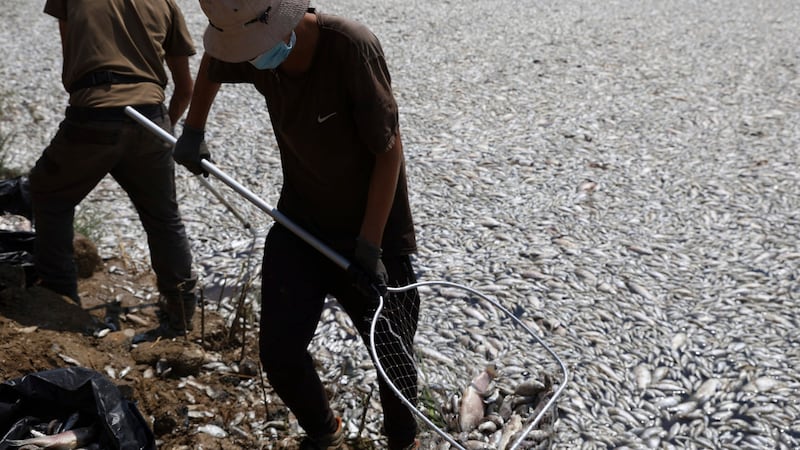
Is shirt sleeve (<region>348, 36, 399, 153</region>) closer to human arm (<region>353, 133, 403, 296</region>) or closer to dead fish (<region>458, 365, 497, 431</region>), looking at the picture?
human arm (<region>353, 133, 403, 296</region>)

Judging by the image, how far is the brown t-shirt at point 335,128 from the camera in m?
2.32

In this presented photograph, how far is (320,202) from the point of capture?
8.66 feet

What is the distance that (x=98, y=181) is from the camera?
3.65 meters

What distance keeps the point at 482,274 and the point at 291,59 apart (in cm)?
241

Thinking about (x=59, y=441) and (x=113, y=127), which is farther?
(x=113, y=127)

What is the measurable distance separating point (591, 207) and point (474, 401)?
2.34 m

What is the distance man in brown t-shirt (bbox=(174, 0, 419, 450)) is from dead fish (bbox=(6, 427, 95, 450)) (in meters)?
0.64

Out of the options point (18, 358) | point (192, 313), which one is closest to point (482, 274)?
point (192, 313)

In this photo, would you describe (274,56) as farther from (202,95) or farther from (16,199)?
(16,199)

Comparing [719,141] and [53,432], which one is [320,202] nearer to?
[53,432]

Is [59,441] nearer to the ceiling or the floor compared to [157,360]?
nearer to the ceiling

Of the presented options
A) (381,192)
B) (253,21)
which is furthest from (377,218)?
(253,21)

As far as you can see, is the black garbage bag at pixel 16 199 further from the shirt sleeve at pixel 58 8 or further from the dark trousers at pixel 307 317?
the dark trousers at pixel 307 317

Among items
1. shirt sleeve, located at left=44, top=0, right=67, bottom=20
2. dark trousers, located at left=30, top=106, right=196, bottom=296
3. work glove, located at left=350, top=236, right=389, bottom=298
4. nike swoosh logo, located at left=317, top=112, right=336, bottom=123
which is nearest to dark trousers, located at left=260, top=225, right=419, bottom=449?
work glove, located at left=350, top=236, right=389, bottom=298
